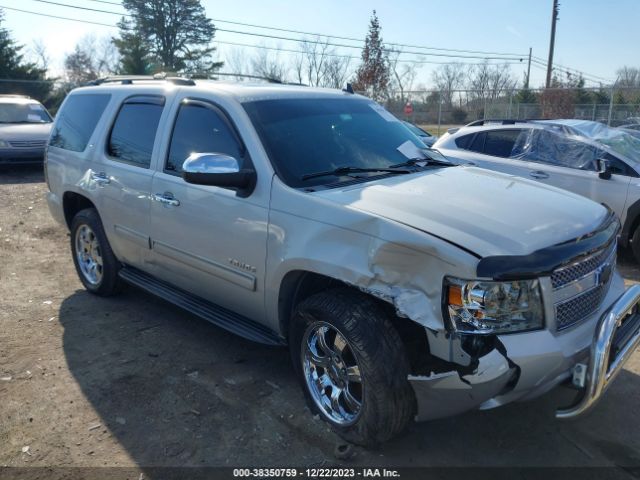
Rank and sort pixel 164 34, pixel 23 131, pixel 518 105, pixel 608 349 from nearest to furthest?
pixel 608 349 → pixel 23 131 → pixel 518 105 → pixel 164 34

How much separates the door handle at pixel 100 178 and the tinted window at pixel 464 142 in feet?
16.5

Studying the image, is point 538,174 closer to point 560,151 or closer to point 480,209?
point 560,151

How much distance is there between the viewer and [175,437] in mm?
3094

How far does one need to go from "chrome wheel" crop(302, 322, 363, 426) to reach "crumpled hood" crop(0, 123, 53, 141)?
11463 mm

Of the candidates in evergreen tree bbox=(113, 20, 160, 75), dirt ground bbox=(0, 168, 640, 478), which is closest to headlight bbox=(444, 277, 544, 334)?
dirt ground bbox=(0, 168, 640, 478)

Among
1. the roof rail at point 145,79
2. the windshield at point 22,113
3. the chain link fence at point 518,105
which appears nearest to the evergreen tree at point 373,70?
the chain link fence at point 518,105

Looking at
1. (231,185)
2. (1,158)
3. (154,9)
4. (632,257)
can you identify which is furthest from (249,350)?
(154,9)

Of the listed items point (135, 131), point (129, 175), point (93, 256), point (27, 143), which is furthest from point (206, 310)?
point (27, 143)

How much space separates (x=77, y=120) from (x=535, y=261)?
446 cm

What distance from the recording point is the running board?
11.2 feet

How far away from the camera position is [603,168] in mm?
6277

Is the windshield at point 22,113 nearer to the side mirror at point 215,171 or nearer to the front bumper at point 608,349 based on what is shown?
the side mirror at point 215,171

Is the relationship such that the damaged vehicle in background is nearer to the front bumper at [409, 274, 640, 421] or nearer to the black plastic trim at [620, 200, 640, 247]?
the black plastic trim at [620, 200, 640, 247]

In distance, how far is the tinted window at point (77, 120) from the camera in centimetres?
496
